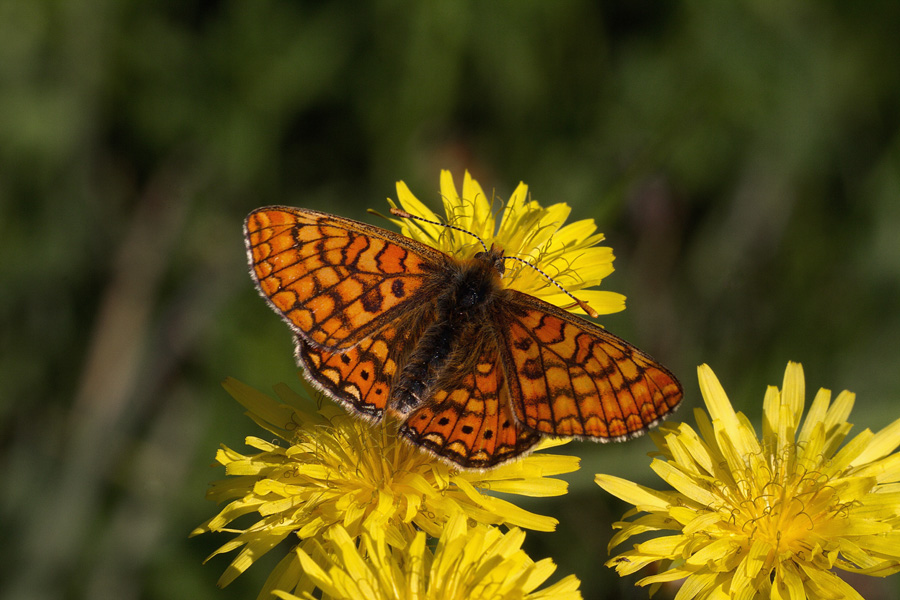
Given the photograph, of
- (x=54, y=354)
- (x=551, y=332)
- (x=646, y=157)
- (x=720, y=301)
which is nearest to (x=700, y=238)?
(x=720, y=301)

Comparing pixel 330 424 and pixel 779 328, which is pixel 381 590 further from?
pixel 779 328

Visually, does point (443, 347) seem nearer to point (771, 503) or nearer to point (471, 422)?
point (471, 422)

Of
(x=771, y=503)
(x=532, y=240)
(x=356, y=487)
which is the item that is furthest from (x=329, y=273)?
(x=771, y=503)

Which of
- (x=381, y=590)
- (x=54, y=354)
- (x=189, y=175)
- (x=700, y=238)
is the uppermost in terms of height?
(x=700, y=238)

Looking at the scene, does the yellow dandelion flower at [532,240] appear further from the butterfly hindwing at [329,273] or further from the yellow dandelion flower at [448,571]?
the yellow dandelion flower at [448,571]

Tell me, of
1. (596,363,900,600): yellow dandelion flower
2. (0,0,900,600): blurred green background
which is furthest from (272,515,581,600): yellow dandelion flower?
(0,0,900,600): blurred green background

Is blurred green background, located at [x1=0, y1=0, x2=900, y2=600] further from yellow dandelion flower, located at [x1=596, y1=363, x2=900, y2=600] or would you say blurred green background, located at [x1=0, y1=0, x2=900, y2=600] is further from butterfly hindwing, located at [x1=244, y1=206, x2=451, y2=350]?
butterfly hindwing, located at [x1=244, y1=206, x2=451, y2=350]

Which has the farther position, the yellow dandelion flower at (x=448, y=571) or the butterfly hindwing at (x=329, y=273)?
the butterfly hindwing at (x=329, y=273)

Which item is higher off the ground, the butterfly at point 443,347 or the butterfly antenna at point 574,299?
the butterfly antenna at point 574,299

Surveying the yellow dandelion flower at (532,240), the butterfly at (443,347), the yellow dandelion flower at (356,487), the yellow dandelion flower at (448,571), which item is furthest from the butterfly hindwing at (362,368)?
the yellow dandelion flower at (532,240)
